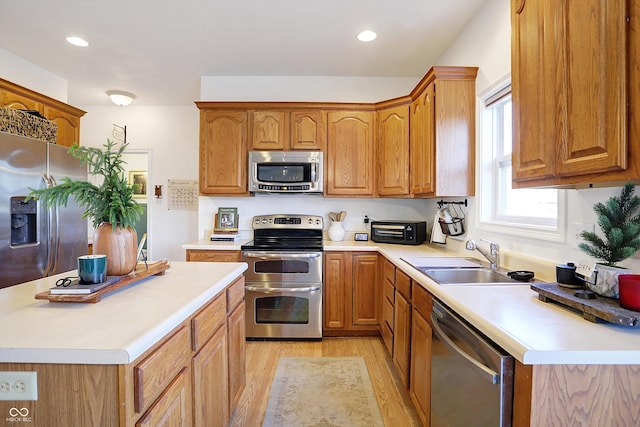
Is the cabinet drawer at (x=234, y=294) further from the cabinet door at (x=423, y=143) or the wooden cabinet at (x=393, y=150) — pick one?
the wooden cabinet at (x=393, y=150)

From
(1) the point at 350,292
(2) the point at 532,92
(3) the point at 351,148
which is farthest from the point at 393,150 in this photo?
(2) the point at 532,92

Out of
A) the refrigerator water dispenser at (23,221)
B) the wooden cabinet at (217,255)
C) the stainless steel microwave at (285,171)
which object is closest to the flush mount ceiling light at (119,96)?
the stainless steel microwave at (285,171)

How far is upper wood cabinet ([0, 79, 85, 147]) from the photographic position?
275cm

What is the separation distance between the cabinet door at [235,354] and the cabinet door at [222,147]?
1766 mm

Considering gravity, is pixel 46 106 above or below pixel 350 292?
above

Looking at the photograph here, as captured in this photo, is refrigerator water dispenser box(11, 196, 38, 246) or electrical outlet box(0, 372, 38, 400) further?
refrigerator water dispenser box(11, 196, 38, 246)

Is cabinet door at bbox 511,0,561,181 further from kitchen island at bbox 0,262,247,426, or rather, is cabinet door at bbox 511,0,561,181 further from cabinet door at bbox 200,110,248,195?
cabinet door at bbox 200,110,248,195

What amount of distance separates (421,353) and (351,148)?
85.1 inches

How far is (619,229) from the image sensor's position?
3.48ft

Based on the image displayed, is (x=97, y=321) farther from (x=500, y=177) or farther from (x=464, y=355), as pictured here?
(x=500, y=177)

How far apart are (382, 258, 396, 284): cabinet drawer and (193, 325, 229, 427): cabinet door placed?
1.33m

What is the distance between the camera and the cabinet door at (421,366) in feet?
5.33

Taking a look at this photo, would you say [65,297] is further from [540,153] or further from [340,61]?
[340,61]

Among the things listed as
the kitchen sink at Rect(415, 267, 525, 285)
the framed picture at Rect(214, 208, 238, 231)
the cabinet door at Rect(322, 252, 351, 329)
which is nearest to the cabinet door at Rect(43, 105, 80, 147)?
the framed picture at Rect(214, 208, 238, 231)
